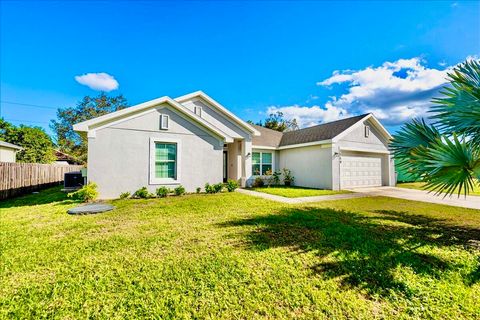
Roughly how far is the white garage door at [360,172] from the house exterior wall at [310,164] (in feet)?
4.06

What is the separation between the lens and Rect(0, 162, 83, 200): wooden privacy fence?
10.6 m

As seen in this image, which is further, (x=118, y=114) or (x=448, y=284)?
(x=118, y=114)

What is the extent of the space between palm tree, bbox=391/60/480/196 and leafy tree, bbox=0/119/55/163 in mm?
35240

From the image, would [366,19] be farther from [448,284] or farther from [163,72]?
[163,72]


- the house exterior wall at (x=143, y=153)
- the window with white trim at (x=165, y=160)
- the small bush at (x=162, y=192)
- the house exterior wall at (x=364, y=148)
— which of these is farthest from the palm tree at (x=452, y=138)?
the window with white trim at (x=165, y=160)

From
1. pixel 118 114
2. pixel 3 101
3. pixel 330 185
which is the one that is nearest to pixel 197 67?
pixel 118 114

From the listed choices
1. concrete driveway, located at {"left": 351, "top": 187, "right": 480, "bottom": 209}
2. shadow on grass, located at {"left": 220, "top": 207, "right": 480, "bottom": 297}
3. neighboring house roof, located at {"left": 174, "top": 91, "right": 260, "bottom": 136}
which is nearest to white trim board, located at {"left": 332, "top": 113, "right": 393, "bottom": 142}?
concrete driveway, located at {"left": 351, "top": 187, "right": 480, "bottom": 209}

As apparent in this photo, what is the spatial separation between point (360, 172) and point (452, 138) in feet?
39.1

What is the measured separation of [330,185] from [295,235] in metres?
10.0

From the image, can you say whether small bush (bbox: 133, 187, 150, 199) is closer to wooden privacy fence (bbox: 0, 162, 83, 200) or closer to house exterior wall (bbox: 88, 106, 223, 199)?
house exterior wall (bbox: 88, 106, 223, 199)

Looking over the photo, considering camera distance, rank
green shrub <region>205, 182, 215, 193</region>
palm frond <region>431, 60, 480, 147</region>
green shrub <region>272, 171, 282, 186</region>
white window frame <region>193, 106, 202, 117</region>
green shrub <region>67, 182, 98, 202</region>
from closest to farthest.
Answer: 1. palm frond <region>431, 60, 480, 147</region>
2. green shrub <region>67, 182, 98, 202</region>
3. green shrub <region>205, 182, 215, 193</region>
4. white window frame <region>193, 106, 202, 117</region>
5. green shrub <region>272, 171, 282, 186</region>

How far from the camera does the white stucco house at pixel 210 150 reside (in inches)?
393

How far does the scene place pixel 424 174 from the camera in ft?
17.1

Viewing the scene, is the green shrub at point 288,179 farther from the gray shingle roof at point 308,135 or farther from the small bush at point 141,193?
the small bush at point 141,193
